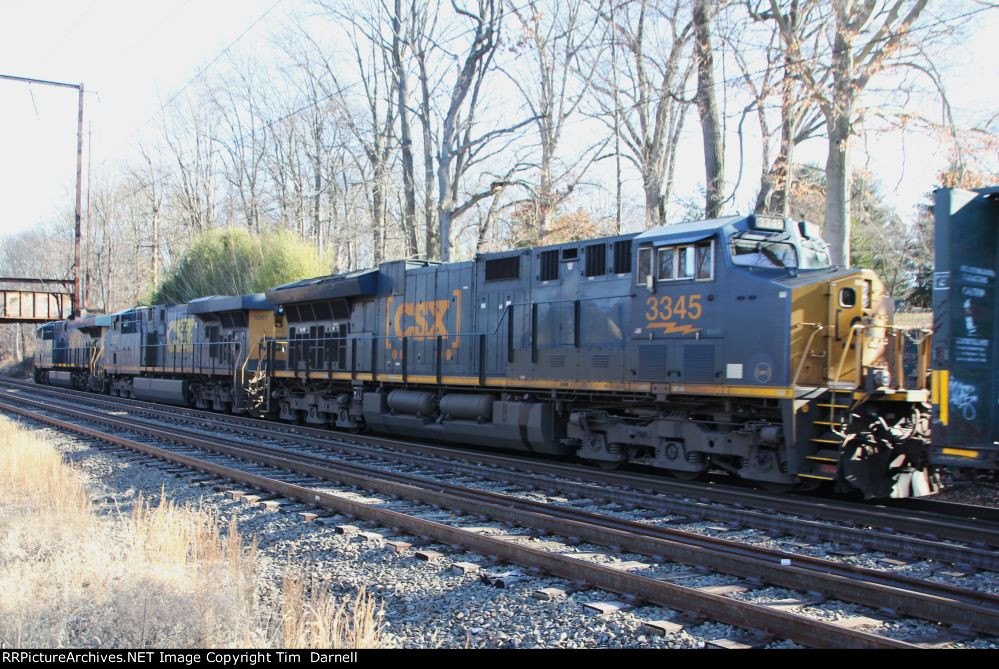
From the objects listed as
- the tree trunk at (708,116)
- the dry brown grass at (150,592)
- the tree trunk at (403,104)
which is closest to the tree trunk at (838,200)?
the tree trunk at (708,116)

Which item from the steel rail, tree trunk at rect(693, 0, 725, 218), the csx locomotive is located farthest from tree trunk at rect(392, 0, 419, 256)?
the steel rail

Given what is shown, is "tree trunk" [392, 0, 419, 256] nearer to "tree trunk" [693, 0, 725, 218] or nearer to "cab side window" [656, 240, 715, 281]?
"tree trunk" [693, 0, 725, 218]

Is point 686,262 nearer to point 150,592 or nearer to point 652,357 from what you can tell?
point 652,357

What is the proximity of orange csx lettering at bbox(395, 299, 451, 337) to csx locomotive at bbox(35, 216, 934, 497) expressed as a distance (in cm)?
4

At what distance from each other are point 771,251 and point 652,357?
2.15 meters

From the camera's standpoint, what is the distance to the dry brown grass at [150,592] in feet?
15.4

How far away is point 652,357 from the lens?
35.5 feet

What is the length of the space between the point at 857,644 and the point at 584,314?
778cm

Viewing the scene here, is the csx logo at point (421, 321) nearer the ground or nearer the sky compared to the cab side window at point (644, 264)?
nearer the ground

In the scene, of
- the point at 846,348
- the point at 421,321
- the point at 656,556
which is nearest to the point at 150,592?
the point at 656,556

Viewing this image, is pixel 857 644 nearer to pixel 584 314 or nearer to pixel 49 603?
pixel 49 603

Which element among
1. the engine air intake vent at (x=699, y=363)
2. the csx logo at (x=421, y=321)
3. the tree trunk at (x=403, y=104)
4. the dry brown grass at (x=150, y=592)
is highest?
the tree trunk at (x=403, y=104)

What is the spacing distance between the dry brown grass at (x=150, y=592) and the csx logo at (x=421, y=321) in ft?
23.3

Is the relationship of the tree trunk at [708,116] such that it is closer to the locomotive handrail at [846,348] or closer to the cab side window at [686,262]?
the cab side window at [686,262]
